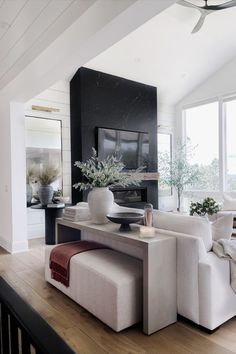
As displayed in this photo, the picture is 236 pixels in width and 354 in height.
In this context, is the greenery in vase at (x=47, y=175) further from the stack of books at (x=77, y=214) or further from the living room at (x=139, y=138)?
the stack of books at (x=77, y=214)

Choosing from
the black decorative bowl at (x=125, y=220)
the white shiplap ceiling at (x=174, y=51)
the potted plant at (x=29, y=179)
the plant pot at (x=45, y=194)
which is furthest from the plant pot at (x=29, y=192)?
the black decorative bowl at (x=125, y=220)

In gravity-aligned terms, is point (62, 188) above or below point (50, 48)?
below

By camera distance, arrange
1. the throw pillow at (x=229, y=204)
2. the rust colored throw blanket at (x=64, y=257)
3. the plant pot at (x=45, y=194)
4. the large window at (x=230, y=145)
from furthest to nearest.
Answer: the large window at (x=230, y=145) < the throw pillow at (x=229, y=204) < the plant pot at (x=45, y=194) < the rust colored throw blanket at (x=64, y=257)

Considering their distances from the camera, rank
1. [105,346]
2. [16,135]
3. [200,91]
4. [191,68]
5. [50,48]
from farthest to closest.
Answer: [200,91], [191,68], [16,135], [50,48], [105,346]

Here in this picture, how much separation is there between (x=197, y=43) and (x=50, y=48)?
147 inches

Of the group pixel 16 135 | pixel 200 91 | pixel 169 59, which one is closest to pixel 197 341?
pixel 16 135

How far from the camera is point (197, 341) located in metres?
1.88

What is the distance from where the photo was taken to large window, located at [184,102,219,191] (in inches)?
254

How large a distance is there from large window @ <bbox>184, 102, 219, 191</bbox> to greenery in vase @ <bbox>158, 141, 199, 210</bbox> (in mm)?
134

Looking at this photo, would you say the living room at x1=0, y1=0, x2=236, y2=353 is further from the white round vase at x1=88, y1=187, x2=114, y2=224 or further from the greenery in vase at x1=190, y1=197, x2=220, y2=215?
the white round vase at x1=88, y1=187, x2=114, y2=224

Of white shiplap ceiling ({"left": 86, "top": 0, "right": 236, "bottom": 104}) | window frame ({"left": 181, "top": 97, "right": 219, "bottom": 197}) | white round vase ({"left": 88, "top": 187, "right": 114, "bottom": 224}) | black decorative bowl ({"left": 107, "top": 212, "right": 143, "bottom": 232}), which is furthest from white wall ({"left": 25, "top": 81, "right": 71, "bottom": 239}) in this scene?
window frame ({"left": 181, "top": 97, "right": 219, "bottom": 197})

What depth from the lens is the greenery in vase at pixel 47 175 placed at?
454 cm

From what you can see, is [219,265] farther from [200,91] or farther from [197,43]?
[200,91]

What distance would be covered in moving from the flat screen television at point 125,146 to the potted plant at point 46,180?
99 cm
